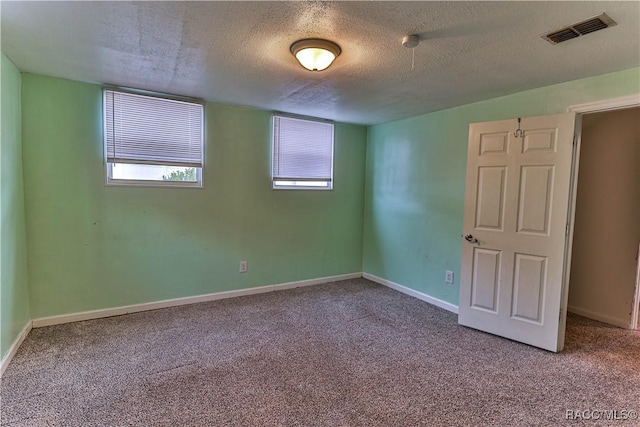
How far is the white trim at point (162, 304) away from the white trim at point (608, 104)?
3284 millimetres

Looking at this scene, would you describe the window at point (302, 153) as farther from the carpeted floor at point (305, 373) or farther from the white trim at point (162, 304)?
the carpeted floor at point (305, 373)

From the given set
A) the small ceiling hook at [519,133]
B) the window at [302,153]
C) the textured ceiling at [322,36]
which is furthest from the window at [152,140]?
the small ceiling hook at [519,133]

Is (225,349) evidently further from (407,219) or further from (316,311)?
(407,219)

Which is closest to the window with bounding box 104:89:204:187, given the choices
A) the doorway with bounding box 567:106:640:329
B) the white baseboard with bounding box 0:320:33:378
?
the white baseboard with bounding box 0:320:33:378

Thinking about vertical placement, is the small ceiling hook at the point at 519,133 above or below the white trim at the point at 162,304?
above

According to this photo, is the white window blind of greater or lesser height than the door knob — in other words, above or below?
above

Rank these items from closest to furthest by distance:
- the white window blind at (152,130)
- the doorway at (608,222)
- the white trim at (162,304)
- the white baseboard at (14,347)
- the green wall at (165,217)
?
the white baseboard at (14,347) < the green wall at (165,217) < the white trim at (162,304) < the white window blind at (152,130) < the doorway at (608,222)

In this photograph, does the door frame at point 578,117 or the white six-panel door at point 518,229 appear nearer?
the door frame at point 578,117

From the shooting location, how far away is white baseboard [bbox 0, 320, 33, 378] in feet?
7.46

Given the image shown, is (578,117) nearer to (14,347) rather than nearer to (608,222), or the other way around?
(608,222)

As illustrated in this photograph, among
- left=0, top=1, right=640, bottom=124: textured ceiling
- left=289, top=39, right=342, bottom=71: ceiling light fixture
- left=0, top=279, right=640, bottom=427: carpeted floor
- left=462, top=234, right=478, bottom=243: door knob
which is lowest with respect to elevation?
left=0, top=279, right=640, bottom=427: carpeted floor

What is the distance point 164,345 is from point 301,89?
99.7 inches

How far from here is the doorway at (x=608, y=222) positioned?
3.29 m

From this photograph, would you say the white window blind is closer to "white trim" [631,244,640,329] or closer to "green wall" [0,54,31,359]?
"green wall" [0,54,31,359]
